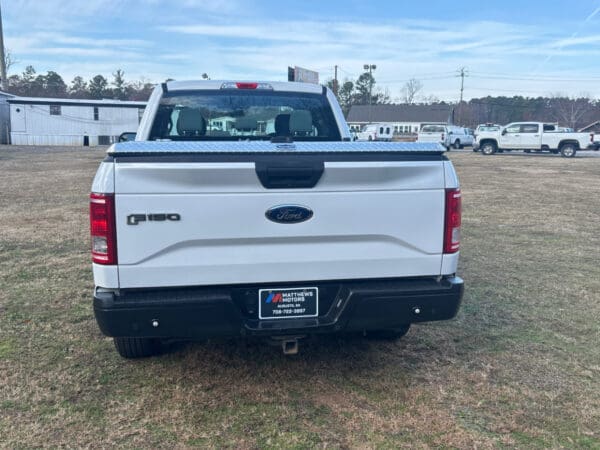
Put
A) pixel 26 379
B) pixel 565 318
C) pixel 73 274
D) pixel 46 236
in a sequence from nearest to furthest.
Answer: pixel 26 379 < pixel 565 318 < pixel 73 274 < pixel 46 236

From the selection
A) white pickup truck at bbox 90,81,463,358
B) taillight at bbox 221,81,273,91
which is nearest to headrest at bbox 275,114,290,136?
taillight at bbox 221,81,273,91

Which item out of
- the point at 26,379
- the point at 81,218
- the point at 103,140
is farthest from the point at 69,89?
the point at 26,379

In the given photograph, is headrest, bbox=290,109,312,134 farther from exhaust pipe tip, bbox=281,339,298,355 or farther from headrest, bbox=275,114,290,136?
exhaust pipe tip, bbox=281,339,298,355

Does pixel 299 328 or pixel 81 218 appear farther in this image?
pixel 81 218

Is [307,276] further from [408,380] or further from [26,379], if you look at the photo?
[26,379]

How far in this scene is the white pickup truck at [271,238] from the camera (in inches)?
113

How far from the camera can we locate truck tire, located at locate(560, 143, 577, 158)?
100 feet

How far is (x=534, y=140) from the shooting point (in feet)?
103

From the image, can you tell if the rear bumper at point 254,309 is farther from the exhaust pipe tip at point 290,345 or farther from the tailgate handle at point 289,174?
the tailgate handle at point 289,174

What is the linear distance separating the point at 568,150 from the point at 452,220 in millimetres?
31301

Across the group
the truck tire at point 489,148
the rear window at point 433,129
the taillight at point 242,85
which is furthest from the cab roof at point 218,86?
the rear window at point 433,129

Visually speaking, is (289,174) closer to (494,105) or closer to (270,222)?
(270,222)

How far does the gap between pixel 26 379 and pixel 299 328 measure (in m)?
1.94

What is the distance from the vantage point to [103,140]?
156ft
